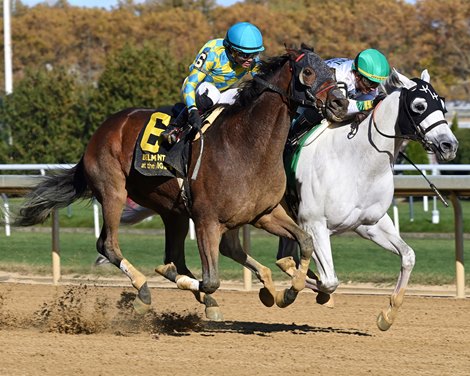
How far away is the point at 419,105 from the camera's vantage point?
23.5 feet

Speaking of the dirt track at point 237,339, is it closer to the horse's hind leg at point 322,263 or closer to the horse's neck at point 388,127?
the horse's hind leg at point 322,263

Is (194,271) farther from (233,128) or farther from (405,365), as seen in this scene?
(405,365)

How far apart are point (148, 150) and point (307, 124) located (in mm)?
1208

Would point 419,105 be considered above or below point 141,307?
above

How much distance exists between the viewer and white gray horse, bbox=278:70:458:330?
24.0ft

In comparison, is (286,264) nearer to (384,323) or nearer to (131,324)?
(384,323)

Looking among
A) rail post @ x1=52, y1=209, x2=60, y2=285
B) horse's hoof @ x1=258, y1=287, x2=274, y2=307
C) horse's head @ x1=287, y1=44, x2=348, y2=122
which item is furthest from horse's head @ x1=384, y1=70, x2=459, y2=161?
rail post @ x1=52, y1=209, x2=60, y2=285

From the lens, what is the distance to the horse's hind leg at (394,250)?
7457 millimetres

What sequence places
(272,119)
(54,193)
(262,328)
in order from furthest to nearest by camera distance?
(54,193) < (262,328) < (272,119)

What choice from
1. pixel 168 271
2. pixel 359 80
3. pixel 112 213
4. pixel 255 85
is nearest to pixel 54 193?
pixel 112 213

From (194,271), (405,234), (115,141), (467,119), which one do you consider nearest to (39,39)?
(467,119)

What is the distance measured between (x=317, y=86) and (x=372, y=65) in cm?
91

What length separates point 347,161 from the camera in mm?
7480

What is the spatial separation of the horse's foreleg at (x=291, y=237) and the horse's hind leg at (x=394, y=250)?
0.67 metres
